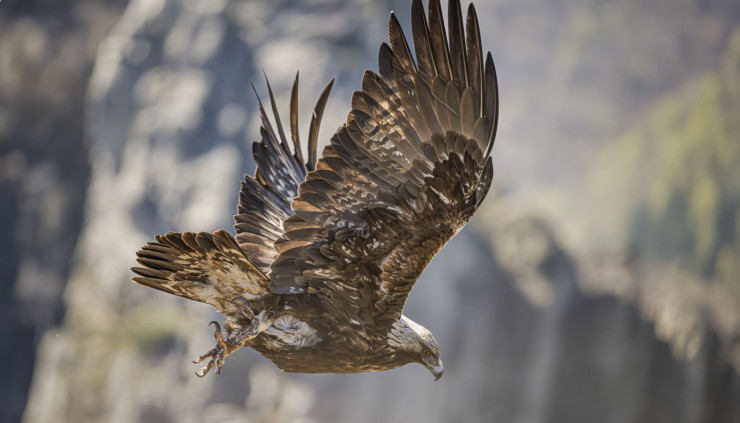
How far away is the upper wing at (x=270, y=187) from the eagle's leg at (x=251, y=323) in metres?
0.33

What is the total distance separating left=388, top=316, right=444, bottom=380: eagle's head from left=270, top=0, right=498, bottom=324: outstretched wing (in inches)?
2.2

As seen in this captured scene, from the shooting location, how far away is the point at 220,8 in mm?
8945

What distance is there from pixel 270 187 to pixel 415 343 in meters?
0.99

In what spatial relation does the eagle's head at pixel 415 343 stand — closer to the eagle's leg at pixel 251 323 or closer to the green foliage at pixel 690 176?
the eagle's leg at pixel 251 323

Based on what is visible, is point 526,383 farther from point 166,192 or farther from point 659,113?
point 166,192

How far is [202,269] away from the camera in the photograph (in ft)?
6.61

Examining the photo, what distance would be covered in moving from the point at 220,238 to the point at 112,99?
801cm

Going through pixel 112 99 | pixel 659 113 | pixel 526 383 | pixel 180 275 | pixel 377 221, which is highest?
pixel 659 113

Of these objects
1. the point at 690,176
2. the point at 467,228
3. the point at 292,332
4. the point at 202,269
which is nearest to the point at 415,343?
the point at 292,332

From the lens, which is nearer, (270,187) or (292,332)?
(292,332)

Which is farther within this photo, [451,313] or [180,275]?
[451,313]

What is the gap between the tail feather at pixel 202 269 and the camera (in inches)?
74.0

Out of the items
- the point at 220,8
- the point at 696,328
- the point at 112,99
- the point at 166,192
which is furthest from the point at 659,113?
the point at 112,99

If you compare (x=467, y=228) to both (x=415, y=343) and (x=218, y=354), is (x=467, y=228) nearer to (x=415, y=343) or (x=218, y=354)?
(x=415, y=343)
